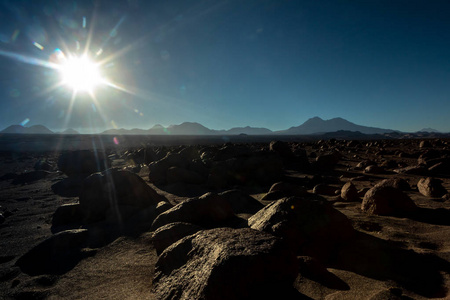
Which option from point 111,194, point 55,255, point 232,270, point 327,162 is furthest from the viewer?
point 327,162

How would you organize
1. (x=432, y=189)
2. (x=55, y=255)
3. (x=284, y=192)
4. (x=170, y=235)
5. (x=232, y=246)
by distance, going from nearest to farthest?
(x=232, y=246) < (x=170, y=235) < (x=55, y=255) < (x=432, y=189) < (x=284, y=192)

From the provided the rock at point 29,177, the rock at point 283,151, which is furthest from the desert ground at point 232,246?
the rock at point 29,177

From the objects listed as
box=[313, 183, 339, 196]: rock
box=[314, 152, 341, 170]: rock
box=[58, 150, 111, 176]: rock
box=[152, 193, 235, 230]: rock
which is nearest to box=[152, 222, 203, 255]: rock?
box=[152, 193, 235, 230]: rock

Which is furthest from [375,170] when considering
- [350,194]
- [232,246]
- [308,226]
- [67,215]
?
[67,215]

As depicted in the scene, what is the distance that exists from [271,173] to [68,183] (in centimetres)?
766

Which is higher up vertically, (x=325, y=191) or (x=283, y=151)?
(x=283, y=151)

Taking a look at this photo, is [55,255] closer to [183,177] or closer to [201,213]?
[201,213]

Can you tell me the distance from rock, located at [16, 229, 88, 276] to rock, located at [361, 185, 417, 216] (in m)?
4.45

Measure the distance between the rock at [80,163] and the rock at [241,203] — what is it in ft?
28.2

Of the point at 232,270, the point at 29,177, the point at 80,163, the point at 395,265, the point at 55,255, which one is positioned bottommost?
the point at 29,177

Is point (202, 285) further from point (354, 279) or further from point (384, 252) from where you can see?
point (384, 252)

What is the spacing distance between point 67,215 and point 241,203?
12.0 feet

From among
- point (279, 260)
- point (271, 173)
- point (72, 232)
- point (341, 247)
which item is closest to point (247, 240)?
point (279, 260)

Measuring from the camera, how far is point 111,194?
532cm
